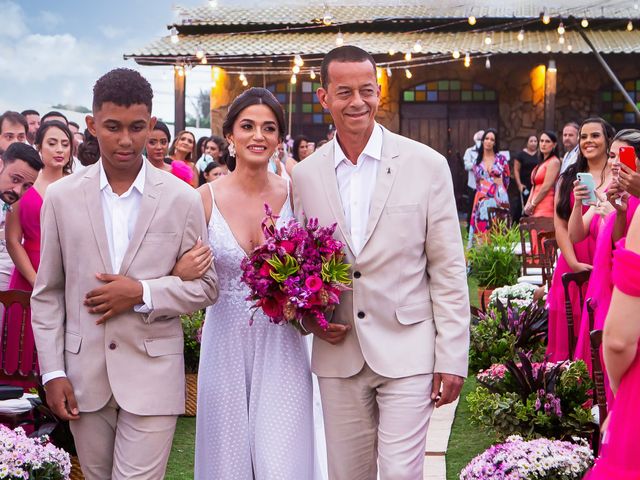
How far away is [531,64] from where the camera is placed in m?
25.1

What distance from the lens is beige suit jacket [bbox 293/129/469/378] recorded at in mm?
4156

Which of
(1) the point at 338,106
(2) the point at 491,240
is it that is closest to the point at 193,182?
(2) the point at 491,240

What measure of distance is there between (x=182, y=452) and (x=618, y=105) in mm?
21004

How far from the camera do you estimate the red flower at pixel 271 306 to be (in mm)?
4289

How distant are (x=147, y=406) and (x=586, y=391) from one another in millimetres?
3007

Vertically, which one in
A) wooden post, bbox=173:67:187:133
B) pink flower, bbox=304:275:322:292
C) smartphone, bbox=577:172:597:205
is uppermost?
wooden post, bbox=173:67:187:133

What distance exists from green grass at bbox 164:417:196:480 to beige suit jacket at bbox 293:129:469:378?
258 cm

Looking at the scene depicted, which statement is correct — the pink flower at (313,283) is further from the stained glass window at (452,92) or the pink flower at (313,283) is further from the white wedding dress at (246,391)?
the stained glass window at (452,92)

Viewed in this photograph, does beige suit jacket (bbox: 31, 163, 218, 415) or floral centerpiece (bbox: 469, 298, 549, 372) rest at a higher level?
beige suit jacket (bbox: 31, 163, 218, 415)

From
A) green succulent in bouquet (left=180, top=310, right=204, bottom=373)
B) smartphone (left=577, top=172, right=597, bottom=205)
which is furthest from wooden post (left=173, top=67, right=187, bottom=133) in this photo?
smartphone (left=577, top=172, right=597, bottom=205)

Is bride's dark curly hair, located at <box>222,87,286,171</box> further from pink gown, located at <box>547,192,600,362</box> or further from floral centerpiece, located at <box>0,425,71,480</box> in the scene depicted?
pink gown, located at <box>547,192,600,362</box>

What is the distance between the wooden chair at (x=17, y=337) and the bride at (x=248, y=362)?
43.4 inches

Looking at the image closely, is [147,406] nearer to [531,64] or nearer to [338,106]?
[338,106]

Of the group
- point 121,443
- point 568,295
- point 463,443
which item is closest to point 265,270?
point 121,443
